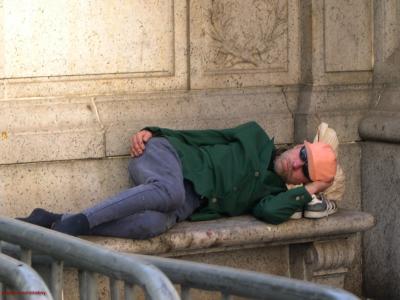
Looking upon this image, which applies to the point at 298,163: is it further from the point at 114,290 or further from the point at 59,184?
the point at 114,290

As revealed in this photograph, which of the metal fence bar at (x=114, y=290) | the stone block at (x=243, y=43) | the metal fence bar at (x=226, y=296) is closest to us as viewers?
the metal fence bar at (x=226, y=296)

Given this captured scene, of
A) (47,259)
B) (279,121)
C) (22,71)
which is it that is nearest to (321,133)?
(279,121)

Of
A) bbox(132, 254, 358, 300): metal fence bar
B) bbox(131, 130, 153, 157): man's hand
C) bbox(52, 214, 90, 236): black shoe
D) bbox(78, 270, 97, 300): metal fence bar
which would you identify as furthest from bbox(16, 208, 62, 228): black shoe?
bbox(132, 254, 358, 300): metal fence bar

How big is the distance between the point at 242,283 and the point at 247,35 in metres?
3.47

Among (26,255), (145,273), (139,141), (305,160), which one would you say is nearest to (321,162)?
(305,160)

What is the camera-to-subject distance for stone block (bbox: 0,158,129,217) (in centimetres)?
548

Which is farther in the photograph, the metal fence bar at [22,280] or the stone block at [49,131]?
the stone block at [49,131]

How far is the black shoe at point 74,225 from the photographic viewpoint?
508 centimetres

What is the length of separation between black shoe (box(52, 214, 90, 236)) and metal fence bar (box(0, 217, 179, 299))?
5.56 feet

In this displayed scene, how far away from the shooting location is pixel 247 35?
6160 millimetres

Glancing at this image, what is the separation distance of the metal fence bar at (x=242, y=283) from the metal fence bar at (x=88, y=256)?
0.12 metres

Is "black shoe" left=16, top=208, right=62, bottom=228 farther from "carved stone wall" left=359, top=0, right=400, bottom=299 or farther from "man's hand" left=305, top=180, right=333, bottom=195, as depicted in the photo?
"carved stone wall" left=359, top=0, right=400, bottom=299

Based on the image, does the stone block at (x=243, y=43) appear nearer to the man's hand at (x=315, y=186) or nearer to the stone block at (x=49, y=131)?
the stone block at (x=49, y=131)

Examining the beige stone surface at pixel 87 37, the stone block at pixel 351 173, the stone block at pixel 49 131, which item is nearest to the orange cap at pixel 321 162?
the stone block at pixel 351 173
